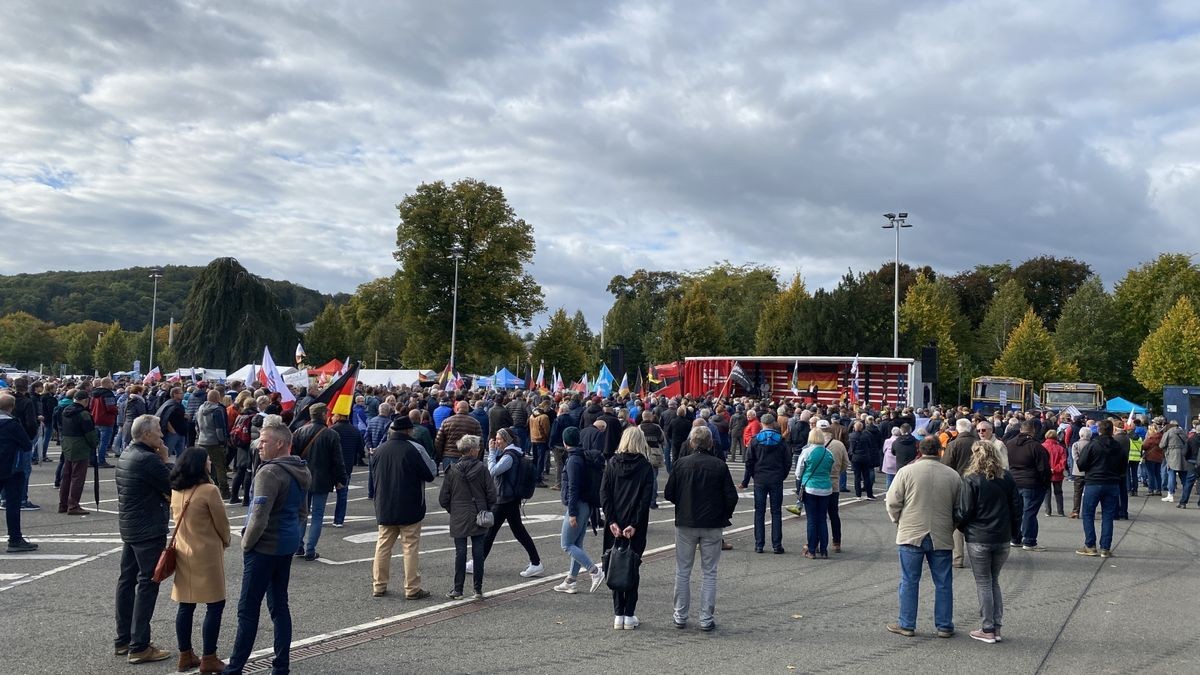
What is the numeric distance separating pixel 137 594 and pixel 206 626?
31.8 inches

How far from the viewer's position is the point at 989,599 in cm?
762

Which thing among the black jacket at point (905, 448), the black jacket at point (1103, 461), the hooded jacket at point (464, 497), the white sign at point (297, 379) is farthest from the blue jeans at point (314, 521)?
the white sign at point (297, 379)

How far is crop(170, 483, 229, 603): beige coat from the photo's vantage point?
607 centimetres

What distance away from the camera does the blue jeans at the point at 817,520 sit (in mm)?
11164

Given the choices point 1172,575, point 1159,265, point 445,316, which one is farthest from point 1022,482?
point 1159,265

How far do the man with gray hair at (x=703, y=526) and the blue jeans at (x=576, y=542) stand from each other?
1.43 metres

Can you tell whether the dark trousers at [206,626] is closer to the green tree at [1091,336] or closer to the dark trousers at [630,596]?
the dark trousers at [630,596]

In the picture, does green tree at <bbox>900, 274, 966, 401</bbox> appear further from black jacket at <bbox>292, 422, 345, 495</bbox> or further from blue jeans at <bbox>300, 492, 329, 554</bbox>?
blue jeans at <bbox>300, 492, 329, 554</bbox>

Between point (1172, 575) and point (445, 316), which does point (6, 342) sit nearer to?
point (445, 316)

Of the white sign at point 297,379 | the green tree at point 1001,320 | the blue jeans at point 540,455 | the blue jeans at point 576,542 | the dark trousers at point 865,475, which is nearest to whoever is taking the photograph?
the blue jeans at point 576,542

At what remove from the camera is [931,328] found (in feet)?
206

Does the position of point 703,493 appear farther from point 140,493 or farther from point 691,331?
point 691,331

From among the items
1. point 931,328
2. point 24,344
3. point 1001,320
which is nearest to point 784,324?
point 931,328

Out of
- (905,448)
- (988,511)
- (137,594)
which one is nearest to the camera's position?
(137,594)
